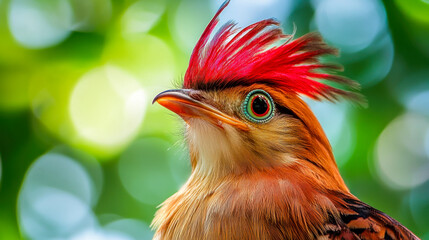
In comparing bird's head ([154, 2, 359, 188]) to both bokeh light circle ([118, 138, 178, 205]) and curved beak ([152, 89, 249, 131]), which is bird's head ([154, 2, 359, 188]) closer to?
curved beak ([152, 89, 249, 131])

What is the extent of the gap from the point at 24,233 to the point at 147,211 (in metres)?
1.26

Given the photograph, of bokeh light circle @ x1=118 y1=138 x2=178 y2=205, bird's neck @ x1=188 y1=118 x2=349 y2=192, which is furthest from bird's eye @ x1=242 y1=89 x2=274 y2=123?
bokeh light circle @ x1=118 y1=138 x2=178 y2=205

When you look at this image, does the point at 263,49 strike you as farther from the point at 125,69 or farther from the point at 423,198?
the point at 423,198

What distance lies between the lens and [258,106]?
9.48 ft

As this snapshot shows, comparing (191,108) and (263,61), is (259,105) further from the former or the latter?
(191,108)

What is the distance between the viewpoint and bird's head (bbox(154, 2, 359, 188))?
2820 millimetres

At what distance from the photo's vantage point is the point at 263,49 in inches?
117

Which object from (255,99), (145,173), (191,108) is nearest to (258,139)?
(255,99)

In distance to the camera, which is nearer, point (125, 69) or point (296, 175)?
point (296, 175)

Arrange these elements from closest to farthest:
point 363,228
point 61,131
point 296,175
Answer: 1. point 363,228
2. point 296,175
3. point 61,131

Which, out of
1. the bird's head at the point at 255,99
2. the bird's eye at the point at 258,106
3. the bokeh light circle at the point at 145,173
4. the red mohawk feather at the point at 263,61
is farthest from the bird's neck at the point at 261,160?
the bokeh light circle at the point at 145,173

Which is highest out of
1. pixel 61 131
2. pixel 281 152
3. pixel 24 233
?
pixel 281 152

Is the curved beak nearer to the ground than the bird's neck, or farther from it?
farther from it

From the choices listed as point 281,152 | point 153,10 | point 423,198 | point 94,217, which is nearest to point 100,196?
point 94,217
